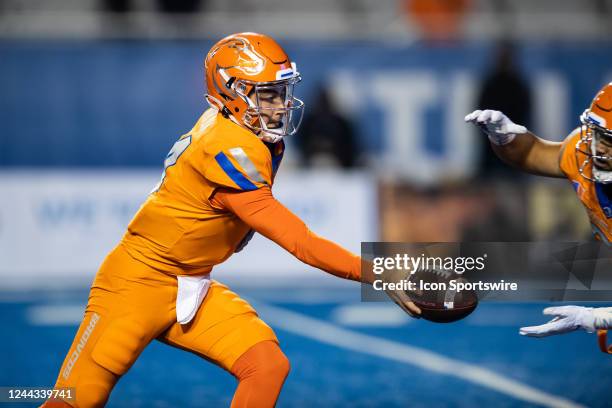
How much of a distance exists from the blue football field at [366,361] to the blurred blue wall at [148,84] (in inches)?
57.3

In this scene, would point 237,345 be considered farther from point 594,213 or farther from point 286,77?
point 594,213

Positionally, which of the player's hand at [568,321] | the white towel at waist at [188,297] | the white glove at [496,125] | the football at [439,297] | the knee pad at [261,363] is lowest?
the knee pad at [261,363]

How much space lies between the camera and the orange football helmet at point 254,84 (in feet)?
12.9

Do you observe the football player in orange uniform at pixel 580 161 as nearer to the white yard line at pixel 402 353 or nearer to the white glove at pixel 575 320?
the white glove at pixel 575 320

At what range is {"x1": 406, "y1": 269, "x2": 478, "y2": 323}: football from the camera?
147 inches

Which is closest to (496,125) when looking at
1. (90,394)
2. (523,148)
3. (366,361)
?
(523,148)

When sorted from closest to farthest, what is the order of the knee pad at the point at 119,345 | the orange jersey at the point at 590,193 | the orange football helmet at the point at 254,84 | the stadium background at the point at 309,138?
1. the knee pad at the point at 119,345
2. the orange football helmet at the point at 254,84
3. the orange jersey at the point at 590,193
4. the stadium background at the point at 309,138

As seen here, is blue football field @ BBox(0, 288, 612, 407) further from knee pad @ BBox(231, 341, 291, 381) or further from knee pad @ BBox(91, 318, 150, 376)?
knee pad @ BBox(231, 341, 291, 381)

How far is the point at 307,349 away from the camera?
657 centimetres

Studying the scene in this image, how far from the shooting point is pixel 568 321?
3.85m

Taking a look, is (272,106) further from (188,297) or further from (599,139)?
(599,139)

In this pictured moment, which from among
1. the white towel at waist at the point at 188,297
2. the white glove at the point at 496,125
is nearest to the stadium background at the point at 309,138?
the white glove at the point at 496,125

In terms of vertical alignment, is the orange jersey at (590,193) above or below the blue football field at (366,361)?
above

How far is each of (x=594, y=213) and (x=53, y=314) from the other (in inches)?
186
